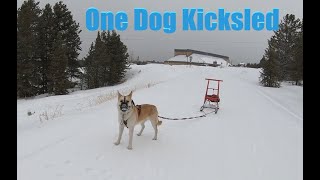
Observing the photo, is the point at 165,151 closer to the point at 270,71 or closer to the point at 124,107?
the point at 124,107

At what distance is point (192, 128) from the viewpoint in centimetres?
943

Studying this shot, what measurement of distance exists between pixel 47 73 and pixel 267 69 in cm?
2466

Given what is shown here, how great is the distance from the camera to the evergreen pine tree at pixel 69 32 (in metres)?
38.8

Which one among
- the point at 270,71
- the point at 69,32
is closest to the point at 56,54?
the point at 69,32

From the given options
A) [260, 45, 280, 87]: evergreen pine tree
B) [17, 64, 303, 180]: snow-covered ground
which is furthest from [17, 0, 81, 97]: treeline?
[17, 64, 303, 180]: snow-covered ground

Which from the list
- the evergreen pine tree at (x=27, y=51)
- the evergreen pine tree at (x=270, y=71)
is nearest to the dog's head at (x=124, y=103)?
the evergreen pine tree at (x=27, y=51)

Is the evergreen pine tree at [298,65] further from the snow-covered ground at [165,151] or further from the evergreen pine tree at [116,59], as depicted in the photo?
the snow-covered ground at [165,151]

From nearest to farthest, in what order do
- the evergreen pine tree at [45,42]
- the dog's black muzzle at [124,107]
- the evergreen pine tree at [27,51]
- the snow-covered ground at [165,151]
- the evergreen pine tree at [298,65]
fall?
the snow-covered ground at [165,151] < the dog's black muzzle at [124,107] < the evergreen pine tree at [27,51] < the evergreen pine tree at [298,65] < the evergreen pine tree at [45,42]

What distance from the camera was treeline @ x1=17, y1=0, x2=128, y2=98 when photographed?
3256cm

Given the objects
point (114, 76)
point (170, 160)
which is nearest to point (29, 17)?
point (114, 76)

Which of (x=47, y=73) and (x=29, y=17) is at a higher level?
(x=29, y=17)

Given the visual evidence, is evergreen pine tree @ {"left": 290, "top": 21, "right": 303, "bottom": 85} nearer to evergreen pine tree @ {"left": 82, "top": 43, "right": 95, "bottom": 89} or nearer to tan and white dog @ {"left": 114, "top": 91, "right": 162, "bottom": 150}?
evergreen pine tree @ {"left": 82, "top": 43, "right": 95, "bottom": 89}

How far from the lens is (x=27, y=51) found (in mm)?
32531
